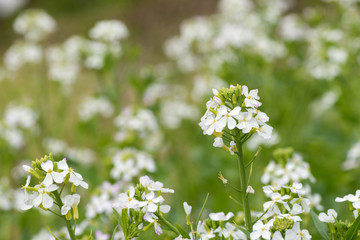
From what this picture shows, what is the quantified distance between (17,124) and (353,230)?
3.37 meters

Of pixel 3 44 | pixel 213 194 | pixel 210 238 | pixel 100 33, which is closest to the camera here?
pixel 210 238

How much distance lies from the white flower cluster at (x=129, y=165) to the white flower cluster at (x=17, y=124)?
1.36 meters

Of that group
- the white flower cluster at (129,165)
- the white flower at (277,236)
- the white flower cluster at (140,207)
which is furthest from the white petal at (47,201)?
the white flower cluster at (129,165)

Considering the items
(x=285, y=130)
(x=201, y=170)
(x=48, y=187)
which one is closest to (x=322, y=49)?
(x=285, y=130)

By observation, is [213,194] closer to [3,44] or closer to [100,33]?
[100,33]

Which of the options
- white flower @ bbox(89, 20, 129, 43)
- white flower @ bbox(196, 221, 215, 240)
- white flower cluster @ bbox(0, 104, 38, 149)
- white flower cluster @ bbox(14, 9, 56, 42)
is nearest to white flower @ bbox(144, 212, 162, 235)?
white flower @ bbox(196, 221, 215, 240)

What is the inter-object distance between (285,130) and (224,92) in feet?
9.71

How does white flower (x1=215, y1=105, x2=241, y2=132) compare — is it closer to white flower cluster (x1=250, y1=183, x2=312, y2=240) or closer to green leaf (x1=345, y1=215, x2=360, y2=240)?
white flower cluster (x1=250, y1=183, x2=312, y2=240)

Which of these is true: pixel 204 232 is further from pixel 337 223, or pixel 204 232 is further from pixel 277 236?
pixel 337 223

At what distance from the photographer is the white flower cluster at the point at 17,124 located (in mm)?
4082

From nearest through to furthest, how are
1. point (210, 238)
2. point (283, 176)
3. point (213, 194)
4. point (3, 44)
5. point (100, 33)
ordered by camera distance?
point (210, 238), point (283, 176), point (100, 33), point (213, 194), point (3, 44)

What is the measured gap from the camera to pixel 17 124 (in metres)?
4.36

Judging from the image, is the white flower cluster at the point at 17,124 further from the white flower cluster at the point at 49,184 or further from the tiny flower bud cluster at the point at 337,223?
the tiny flower bud cluster at the point at 337,223

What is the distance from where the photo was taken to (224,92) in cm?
171
